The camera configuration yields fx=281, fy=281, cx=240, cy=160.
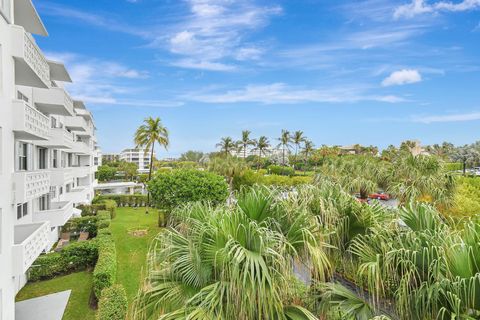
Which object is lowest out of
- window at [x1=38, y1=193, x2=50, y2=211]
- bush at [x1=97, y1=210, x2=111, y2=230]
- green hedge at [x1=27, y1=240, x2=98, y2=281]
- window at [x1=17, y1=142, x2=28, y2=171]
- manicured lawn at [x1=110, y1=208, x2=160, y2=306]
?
manicured lawn at [x1=110, y1=208, x2=160, y2=306]

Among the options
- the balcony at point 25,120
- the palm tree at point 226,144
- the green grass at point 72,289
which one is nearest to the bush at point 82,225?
the green grass at point 72,289

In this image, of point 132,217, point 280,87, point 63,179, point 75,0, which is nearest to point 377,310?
point 63,179

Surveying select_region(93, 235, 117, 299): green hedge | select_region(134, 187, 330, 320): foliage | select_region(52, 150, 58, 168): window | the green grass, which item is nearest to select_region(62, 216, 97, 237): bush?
select_region(52, 150, 58, 168): window

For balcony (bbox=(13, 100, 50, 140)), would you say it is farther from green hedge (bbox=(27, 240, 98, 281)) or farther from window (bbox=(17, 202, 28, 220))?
green hedge (bbox=(27, 240, 98, 281))

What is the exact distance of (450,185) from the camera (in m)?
17.3

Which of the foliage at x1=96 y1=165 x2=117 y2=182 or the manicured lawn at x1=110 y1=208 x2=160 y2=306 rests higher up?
the foliage at x1=96 y1=165 x2=117 y2=182

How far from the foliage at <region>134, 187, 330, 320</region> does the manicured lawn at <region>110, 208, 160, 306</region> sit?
13.4 feet

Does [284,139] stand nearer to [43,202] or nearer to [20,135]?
[43,202]

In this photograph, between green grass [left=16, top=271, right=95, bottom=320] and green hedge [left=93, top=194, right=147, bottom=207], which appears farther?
green hedge [left=93, top=194, right=147, bottom=207]

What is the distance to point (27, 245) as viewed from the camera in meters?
10.8

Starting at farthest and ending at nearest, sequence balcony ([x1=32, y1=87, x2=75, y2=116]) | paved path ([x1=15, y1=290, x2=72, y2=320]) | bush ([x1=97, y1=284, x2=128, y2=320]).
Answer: balcony ([x1=32, y1=87, x2=75, y2=116]), paved path ([x1=15, y1=290, x2=72, y2=320]), bush ([x1=97, y1=284, x2=128, y2=320])

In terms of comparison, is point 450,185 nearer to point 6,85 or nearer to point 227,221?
point 227,221

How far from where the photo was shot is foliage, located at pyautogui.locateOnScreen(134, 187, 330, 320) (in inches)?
176

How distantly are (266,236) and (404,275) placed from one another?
252 cm
